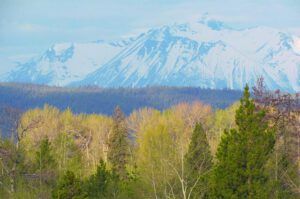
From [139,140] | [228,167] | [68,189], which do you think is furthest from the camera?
[139,140]

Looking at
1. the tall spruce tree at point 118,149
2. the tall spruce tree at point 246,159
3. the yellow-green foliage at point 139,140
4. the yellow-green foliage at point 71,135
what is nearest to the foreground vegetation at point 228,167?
the tall spruce tree at point 246,159

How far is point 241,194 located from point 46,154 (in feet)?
65.7

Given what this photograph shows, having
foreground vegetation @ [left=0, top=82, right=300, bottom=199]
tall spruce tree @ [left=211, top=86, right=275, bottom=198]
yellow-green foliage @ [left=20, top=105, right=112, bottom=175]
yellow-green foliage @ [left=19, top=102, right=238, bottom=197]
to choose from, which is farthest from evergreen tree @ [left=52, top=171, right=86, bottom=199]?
yellow-green foliage @ [left=20, top=105, right=112, bottom=175]

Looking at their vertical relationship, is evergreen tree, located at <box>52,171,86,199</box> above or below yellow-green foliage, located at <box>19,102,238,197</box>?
above

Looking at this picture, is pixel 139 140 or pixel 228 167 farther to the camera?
pixel 139 140

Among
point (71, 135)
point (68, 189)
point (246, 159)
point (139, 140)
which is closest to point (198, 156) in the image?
point (246, 159)

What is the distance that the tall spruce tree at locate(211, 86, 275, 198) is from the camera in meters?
37.0

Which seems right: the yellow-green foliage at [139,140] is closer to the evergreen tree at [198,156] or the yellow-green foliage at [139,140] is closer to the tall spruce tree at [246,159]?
the evergreen tree at [198,156]

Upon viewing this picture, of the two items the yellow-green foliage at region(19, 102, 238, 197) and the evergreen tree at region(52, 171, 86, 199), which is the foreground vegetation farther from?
the yellow-green foliage at region(19, 102, 238, 197)

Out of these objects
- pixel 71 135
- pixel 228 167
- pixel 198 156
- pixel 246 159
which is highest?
pixel 246 159

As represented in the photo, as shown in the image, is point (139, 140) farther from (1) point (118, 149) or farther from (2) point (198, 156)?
(2) point (198, 156)

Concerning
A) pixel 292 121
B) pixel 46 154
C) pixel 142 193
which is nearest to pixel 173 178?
pixel 142 193

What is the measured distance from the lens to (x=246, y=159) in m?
37.7

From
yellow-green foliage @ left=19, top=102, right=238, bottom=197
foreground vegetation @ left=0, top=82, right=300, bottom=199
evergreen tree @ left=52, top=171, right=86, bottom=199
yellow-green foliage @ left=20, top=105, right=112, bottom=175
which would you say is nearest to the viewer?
evergreen tree @ left=52, top=171, right=86, bottom=199
